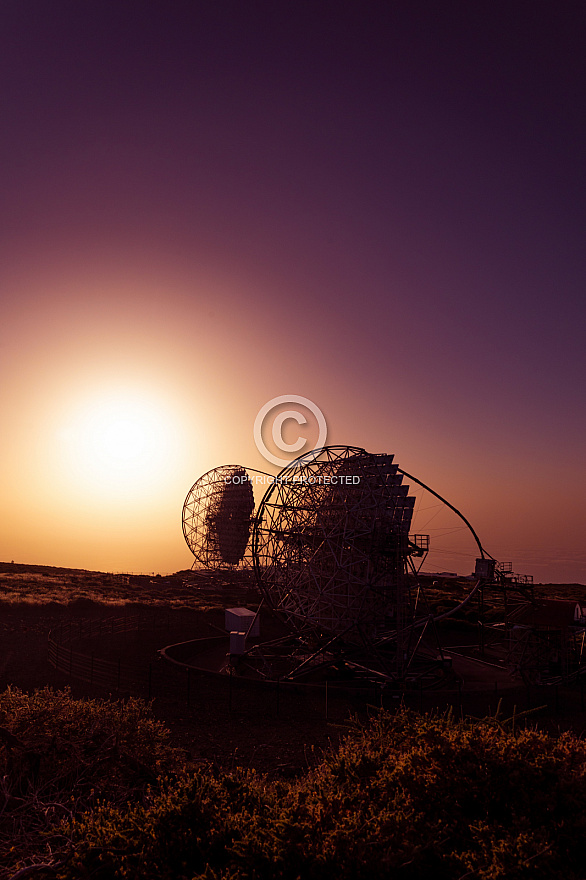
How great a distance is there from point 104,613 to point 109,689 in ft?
73.6

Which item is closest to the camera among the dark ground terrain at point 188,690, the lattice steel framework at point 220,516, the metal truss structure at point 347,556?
the dark ground terrain at point 188,690

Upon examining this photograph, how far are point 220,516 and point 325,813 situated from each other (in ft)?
151

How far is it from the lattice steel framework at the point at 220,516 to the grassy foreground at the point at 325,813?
40558mm

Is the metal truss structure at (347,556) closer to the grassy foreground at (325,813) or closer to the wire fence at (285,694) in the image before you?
the wire fence at (285,694)

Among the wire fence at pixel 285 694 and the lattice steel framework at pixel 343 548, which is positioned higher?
the lattice steel framework at pixel 343 548

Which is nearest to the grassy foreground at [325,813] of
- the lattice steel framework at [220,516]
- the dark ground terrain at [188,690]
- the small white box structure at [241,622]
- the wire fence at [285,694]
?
the dark ground terrain at [188,690]

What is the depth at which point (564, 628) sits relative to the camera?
25047mm

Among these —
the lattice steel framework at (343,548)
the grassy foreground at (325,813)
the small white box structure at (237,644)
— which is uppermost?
the lattice steel framework at (343,548)

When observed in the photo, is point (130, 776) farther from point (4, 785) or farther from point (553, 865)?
point (553, 865)

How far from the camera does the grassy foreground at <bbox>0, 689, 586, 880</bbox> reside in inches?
295

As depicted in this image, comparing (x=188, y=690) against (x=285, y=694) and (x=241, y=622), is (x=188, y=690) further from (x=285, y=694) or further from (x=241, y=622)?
(x=241, y=622)

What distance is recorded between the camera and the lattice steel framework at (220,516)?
175 feet

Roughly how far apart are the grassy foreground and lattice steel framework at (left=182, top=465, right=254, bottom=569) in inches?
1597

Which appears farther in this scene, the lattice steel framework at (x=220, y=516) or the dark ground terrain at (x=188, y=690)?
the lattice steel framework at (x=220, y=516)
